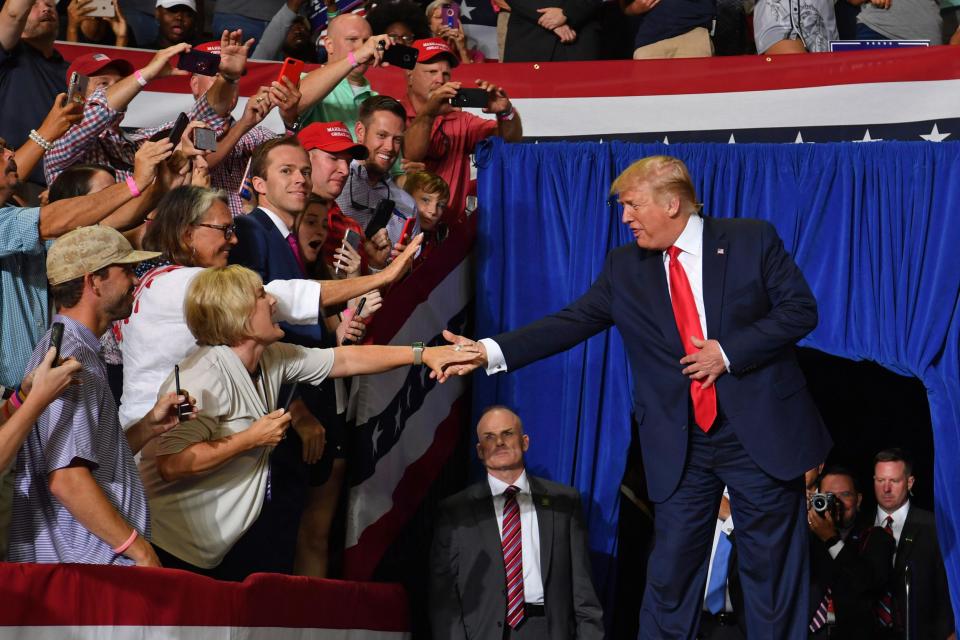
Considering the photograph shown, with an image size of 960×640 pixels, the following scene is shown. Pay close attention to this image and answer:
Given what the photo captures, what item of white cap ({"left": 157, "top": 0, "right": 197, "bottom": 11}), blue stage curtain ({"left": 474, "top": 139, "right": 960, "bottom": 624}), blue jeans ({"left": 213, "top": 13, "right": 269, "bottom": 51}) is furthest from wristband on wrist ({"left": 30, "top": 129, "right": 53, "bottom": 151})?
blue jeans ({"left": 213, "top": 13, "right": 269, "bottom": 51})

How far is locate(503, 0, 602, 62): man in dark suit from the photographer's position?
7.85 m

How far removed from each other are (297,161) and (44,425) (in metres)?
1.83

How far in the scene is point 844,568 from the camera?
6184 millimetres

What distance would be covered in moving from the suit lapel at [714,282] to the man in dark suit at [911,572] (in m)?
2.25

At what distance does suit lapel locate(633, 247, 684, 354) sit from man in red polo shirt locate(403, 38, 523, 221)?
1.88 m

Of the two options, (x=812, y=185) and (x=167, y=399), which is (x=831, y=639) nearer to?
(x=812, y=185)

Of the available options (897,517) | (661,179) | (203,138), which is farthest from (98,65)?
(897,517)

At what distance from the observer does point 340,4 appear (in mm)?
7945

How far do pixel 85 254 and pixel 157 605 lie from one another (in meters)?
0.92

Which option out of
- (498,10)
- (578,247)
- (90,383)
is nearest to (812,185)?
(578,247)

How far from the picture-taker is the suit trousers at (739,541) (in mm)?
4523

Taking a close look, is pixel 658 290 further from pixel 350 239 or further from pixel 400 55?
pixel 400 55

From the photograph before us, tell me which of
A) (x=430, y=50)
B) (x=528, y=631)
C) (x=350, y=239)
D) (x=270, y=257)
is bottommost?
(x=528, y=631)

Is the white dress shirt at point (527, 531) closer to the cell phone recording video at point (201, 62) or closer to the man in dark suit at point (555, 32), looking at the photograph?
the cell phone recording video at point (201, 62)
